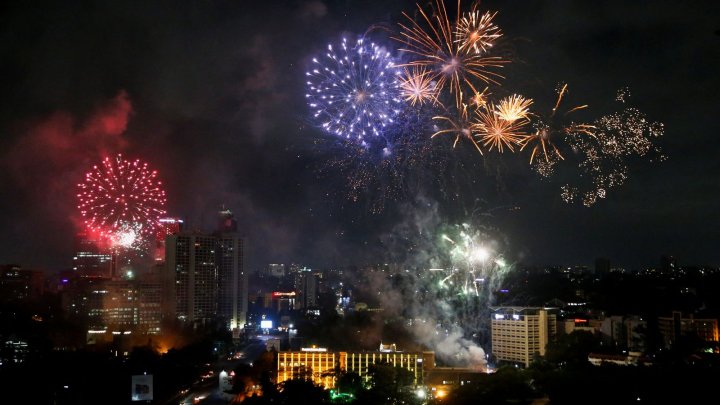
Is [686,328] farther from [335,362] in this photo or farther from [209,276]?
[209,276]

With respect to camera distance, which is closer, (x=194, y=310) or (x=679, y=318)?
(x=679, y=318)

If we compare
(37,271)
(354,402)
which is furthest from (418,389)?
(37,271)

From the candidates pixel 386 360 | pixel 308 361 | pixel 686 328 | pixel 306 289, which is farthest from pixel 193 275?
pixel 686 328

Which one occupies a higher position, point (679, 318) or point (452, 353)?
point (679, 318)

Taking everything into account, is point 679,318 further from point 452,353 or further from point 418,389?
point 418,389

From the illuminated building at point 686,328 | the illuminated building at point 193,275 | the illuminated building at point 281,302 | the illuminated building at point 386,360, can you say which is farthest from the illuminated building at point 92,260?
the illuminated building at point 686,328

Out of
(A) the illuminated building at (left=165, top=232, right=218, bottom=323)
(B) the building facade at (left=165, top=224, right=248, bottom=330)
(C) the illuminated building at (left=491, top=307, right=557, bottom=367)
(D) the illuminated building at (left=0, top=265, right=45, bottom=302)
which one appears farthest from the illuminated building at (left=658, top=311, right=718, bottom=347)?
(D) the illuminated building at (left=0, top=265, right=45, bottom=302)

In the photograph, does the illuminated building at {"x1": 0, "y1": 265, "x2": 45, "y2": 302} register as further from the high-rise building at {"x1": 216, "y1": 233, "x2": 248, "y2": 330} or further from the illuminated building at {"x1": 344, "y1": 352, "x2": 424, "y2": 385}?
the illuminated building at {"x1": 344, "y1": 352, "x2": 424, "y2": 385}
